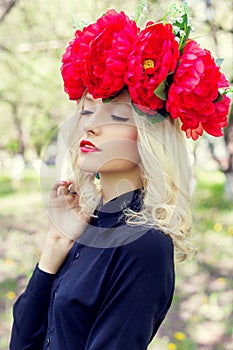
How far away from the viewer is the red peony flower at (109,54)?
1.37 meters

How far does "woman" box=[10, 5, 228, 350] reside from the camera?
126cm

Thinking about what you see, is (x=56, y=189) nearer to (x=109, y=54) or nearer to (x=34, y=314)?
(x=34, y=314)

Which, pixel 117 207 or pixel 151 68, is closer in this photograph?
pixel 151 68

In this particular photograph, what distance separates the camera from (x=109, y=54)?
1.37 m

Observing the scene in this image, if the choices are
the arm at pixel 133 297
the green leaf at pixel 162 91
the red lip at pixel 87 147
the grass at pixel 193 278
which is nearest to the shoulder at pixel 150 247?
the arm at pixel 133 297

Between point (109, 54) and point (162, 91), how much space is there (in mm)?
179

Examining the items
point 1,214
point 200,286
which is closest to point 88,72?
point 200,286

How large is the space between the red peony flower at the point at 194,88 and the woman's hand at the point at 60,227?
45cm

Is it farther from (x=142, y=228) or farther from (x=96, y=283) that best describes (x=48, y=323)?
(x=142, y=228)

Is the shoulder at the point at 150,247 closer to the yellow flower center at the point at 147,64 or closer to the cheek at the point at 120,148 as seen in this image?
the cheek at the point at 120,148

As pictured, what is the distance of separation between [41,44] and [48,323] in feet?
19.6

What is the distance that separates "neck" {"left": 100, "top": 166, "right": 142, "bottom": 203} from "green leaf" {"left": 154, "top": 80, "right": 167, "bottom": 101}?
0.72ft

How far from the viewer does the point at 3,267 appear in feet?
17.4

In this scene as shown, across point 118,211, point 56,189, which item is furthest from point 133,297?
point 56,189
